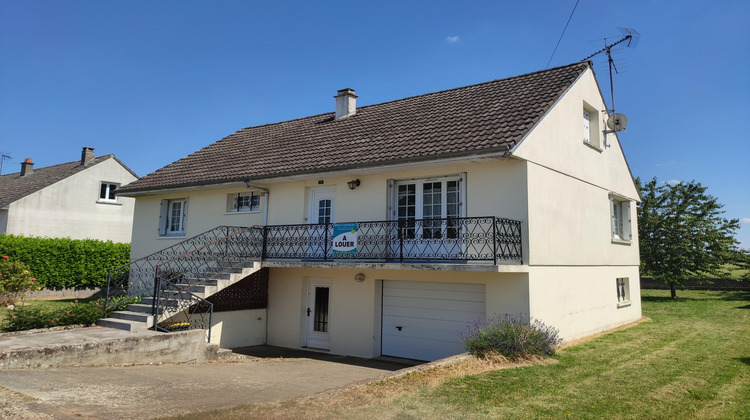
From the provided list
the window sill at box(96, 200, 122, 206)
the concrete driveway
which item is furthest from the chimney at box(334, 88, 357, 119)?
the window sill at box(96, 200, 122, 206)

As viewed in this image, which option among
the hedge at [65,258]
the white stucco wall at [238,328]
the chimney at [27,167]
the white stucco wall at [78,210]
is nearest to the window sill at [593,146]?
the white stucco wall at [238,328]

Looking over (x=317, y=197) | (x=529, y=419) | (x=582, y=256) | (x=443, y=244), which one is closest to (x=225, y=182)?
(x=317, y=197)

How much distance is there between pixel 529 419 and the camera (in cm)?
617

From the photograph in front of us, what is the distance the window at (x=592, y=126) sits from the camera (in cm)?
1534

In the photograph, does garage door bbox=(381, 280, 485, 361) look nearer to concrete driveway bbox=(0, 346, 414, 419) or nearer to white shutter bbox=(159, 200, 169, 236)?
concrete driveway bbox=(0, 346, 414, 419)

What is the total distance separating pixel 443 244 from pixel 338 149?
15.8 feet

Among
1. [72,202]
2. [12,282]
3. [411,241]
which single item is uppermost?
[72,202]

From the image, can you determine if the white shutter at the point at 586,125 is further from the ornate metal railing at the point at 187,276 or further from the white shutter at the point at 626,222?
the ornate metal railing at the point at 187,276

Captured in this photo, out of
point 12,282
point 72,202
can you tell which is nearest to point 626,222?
point 12,282

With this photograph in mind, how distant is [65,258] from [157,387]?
18.1m

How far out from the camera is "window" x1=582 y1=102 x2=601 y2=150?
604 inches

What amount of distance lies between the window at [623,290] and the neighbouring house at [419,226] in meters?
0.08

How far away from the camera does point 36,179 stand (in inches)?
1202

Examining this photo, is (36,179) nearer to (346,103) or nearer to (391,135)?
(346,103)
